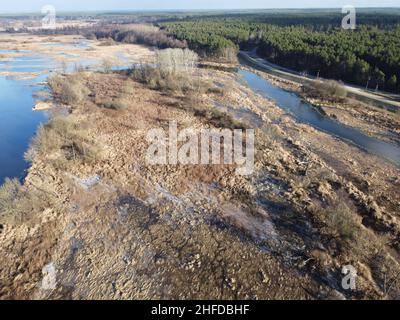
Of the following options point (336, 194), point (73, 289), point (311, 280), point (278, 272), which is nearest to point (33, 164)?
point (73, 289)

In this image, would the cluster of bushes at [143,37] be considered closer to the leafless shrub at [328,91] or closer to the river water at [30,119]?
the river water at [30,119]

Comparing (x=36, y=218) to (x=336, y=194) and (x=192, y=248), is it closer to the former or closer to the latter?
(x=192, y=248)

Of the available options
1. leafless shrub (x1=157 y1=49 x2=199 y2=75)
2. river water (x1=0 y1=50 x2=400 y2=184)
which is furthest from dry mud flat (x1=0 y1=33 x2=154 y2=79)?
leafless shrub (x1=157 y1=49 x2=199 y2=75)

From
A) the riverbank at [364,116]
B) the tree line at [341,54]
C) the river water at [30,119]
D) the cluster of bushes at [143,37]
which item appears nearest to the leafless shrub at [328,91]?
the riverbank at [364,116]

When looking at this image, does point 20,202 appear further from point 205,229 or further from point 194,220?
point 205,229

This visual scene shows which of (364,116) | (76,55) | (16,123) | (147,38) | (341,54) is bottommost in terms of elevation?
(364,116)

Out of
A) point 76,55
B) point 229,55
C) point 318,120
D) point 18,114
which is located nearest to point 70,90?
→ point 18,114

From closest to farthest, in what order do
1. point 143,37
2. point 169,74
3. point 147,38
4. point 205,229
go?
point 205,229
point 169,74
point 147,38
point 143,37
